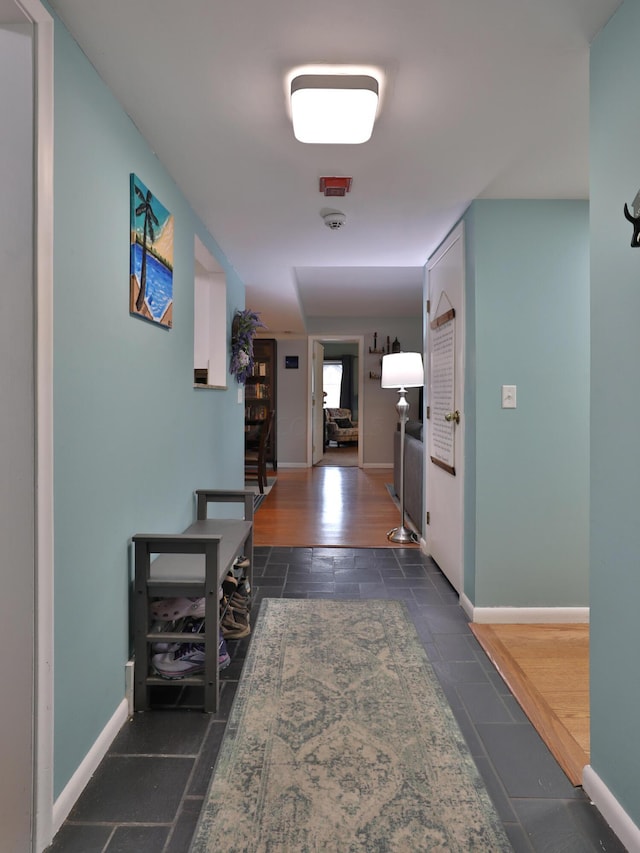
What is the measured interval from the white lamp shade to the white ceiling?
1121 millimetres

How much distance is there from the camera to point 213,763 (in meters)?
1.59

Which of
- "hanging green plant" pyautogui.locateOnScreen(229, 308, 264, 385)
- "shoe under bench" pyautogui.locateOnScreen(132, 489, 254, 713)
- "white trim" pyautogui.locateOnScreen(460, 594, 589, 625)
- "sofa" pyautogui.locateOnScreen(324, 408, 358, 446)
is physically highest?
"hanging green plant" pyautogui.locateOnScreen(229, 308, 264, 385)

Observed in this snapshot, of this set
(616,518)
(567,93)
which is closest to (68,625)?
(616,518)

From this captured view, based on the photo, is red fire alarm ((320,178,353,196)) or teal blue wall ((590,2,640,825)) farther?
red fire alarm ((320,178,353,196))

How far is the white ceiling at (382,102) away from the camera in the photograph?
1363mm

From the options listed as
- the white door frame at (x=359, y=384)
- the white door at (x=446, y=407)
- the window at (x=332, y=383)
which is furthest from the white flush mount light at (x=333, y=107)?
the window at (x=332, y=383)

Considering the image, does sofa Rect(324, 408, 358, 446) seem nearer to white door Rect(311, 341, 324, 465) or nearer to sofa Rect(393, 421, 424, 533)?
white door Rect(311, 341, 324, 465)

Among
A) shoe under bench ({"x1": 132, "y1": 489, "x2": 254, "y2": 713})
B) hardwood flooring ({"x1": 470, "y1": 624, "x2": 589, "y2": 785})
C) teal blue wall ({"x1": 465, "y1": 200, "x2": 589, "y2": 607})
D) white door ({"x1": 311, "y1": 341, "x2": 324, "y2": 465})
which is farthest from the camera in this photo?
white door ({"x1": 311, "y1": 341, "x2": 324, "y2": 465})

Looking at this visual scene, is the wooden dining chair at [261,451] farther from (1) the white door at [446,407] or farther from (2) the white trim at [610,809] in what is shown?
(2) the white trim at [610,809]

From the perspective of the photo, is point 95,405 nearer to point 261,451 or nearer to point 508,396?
point 508,396

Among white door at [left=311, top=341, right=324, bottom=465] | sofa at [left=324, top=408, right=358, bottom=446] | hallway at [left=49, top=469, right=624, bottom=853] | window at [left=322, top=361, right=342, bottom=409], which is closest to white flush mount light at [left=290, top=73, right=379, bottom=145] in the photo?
hallway at [left=49, top=469, right=624, bottom=853]

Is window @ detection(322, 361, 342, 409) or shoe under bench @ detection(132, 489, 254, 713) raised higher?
window @ detection(322, 361, 342, 409)

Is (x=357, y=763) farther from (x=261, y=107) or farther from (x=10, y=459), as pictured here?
(x=261, y=107)

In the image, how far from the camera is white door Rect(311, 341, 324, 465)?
838 centimetres
